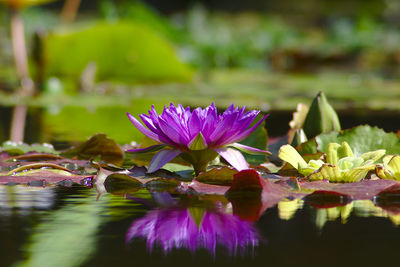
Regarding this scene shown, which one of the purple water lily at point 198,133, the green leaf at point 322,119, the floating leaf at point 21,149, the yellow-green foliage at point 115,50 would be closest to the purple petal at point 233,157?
the purple water lily at point 198,133

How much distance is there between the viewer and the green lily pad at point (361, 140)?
181 centimetres

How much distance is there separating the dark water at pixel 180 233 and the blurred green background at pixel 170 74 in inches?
51.8

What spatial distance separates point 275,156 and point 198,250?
997 millimetres

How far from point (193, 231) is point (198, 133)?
1.23 ft

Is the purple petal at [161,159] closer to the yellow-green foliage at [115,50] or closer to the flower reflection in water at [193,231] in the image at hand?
the flower reflection in water at [193,231]

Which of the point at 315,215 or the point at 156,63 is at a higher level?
the point at 156,63

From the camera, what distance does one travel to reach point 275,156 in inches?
78.7

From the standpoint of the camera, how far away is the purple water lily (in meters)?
1.53

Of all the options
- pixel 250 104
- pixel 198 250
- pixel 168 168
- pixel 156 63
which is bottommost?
pixel 198 250

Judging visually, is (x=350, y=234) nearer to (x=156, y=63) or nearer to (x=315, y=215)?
(x=315, y=215)

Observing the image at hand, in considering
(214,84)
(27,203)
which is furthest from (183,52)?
(27,203)

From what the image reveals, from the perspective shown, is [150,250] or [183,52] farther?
[183,52]

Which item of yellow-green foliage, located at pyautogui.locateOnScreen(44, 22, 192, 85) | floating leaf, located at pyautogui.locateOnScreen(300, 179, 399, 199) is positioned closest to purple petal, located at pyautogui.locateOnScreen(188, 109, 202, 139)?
floating leaf, located at pyautogui.locateOnScreen(300, 179, 399, 199)

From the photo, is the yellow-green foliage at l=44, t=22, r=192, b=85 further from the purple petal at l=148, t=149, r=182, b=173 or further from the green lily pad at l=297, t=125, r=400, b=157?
the purple petal at l=148, t=149, r=182, b=173
